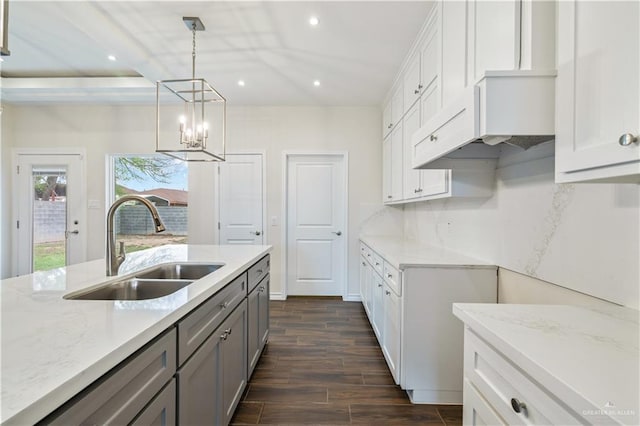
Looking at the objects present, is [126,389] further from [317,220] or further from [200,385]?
[317,220]

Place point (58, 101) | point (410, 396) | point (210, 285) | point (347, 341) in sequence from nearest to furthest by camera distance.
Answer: point (210, 285) → point (410, 396) → point (347, 341) → point (58, 101)

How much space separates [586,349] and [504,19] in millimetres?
1176

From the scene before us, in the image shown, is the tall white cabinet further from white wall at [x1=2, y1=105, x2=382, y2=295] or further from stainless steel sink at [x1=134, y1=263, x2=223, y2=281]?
white wall at [x1=2, y1=105, x2=382, y2=295]

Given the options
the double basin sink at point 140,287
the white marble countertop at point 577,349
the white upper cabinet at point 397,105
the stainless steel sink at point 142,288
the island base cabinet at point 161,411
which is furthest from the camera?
the white upper cabinet at point 397,105

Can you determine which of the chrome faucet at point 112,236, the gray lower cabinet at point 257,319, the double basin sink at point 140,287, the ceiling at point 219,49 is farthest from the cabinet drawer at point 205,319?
the ceiling at point 219,49

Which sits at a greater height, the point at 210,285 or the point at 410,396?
the point at 210,285

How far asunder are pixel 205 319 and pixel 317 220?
3.11m

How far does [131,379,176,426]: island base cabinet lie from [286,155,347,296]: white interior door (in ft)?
11.0

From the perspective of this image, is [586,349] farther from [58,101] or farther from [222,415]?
[58,101]

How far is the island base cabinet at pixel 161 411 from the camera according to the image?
845 millimetres

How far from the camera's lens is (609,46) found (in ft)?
2.49

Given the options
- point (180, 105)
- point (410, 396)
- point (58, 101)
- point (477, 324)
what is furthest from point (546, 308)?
point (58, 101)

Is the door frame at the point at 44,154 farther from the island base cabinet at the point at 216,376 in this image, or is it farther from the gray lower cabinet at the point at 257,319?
the island base cabinet at the point at 216,376

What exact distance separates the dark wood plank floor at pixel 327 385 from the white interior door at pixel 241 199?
5.08 feet
